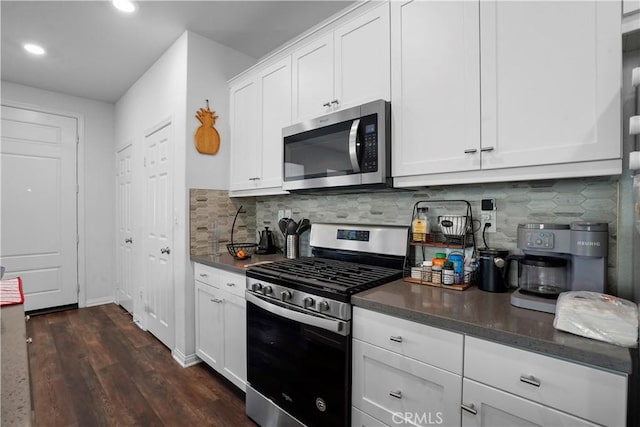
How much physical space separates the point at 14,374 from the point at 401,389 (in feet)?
3.89

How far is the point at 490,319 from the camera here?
1.04m

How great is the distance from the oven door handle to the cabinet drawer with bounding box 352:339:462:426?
0.09 metres

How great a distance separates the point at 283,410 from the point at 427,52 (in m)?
1.95

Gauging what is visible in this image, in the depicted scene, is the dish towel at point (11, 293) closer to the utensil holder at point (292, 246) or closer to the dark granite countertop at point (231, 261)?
the dark granite countertop at point (231, 261)

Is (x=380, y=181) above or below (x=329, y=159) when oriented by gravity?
below

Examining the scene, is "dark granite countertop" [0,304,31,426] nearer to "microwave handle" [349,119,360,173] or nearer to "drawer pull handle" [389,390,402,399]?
"drawer pull handle" [389,390,402,399]

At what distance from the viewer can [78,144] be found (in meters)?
4.02

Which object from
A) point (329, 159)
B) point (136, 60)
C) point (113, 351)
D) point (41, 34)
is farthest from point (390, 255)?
point (41, 34)

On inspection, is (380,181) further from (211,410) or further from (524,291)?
(211,410)

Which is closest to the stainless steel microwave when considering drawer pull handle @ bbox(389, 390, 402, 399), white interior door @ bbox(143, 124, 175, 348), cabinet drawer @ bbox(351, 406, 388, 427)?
drawer pull handle @ bbox(389, 390, 402, 399)

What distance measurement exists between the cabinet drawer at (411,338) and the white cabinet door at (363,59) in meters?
1.10

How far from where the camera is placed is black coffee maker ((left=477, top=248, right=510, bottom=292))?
1.37 meters

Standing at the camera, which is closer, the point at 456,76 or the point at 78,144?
the point at 456,76

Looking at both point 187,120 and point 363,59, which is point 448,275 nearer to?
point 363,59
